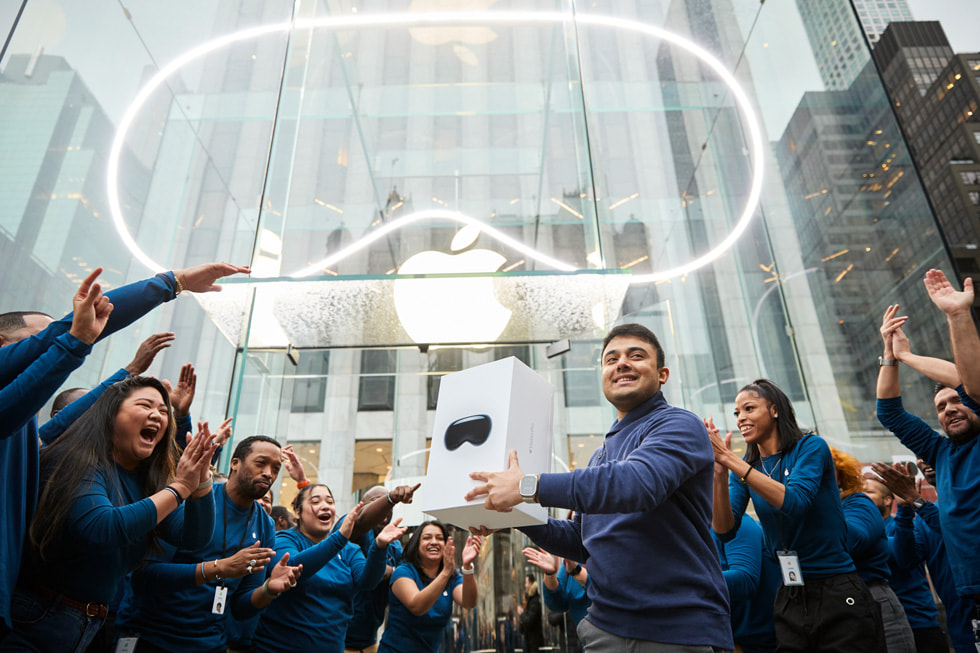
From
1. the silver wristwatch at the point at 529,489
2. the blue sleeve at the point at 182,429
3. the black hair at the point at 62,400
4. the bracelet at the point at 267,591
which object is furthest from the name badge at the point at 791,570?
the black hair at the point at 62,400

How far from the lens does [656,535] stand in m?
1.55

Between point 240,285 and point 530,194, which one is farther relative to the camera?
point 530,194

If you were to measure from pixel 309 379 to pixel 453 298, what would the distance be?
5.35ft

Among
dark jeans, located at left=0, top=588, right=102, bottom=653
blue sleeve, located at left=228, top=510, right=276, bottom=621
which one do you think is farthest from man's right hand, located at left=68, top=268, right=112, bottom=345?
blue sleeve, located at left=228, top=510, right=276, bottom=621

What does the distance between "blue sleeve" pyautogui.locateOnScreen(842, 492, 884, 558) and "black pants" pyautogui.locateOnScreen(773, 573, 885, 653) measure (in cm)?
30

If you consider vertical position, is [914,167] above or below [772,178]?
below

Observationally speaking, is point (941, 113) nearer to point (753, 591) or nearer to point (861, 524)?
point (861, 524)

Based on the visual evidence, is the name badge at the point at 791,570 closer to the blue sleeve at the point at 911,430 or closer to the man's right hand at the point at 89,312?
the blue sleeve at the point at 911,430

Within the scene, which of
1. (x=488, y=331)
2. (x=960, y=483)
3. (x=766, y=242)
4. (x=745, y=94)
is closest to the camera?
(x=960, y=483)

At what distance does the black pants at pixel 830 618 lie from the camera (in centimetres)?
201

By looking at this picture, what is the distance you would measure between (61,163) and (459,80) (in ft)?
11.4

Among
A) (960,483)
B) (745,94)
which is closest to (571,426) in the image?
(960,483)

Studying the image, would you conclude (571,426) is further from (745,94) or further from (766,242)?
(745,94)

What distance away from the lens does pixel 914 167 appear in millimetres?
5633
